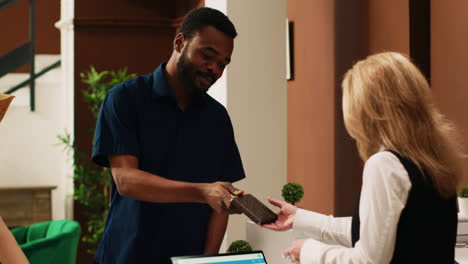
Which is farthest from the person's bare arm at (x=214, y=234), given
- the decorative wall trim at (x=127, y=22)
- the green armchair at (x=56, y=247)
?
the decorative wall trim at (x=127, y=22)

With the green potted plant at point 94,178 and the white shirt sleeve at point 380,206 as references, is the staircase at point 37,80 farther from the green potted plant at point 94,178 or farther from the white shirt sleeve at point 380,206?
the white shirt sleeve at point 380,206

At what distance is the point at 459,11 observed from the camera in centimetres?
311

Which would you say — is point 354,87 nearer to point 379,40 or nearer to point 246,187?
point 379,40

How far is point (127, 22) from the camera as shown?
6648mm

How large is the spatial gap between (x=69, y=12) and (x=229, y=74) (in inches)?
114

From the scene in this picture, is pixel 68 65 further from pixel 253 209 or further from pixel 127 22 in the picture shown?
pixel 253 209

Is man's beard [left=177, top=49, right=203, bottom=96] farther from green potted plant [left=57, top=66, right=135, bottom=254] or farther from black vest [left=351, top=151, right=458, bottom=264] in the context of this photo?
green potted plant [left=57, top=66, right=135, bottom=254]

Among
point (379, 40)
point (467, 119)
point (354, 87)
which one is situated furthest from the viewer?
point (379, 40)

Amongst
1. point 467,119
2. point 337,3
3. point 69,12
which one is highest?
point 69,12

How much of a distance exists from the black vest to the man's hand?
0.58 metres

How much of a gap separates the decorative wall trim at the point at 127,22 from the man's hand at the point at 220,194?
187 inches

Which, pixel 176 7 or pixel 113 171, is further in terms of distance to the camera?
pixel 176 7

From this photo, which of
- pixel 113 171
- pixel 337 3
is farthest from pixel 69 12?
pixel 113 171

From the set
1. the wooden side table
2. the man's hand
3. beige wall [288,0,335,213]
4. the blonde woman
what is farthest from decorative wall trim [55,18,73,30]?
the blonde woman
